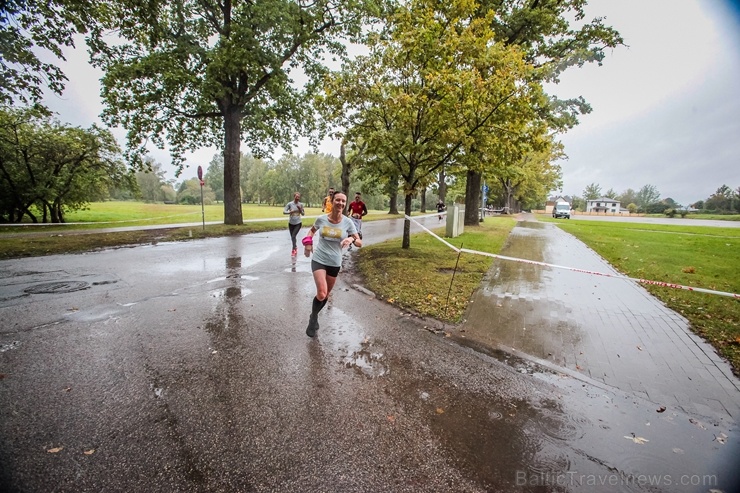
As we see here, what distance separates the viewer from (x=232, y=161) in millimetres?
17297

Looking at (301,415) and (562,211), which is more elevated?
(562,211)

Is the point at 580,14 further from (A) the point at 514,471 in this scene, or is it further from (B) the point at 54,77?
(B) the point at 54,77

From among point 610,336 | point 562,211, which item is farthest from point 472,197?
point 562,211

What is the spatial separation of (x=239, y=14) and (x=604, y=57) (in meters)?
17.8

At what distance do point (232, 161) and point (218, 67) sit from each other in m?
4.68

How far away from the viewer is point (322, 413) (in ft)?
9.47

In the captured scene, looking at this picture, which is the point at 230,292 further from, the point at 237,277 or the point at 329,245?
the point at 329,245

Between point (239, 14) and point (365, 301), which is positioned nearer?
point (365, 301)

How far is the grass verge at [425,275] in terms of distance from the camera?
19.5 ft

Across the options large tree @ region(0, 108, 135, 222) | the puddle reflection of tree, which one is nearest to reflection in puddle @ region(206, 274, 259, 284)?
Answer: the puddle reflection of tree

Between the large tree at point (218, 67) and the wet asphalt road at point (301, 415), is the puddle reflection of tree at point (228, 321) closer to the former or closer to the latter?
the wet asphalt road at point (301, 415)

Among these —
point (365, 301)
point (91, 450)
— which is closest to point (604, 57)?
point (365, 301)

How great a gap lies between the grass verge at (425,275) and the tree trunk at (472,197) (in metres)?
7.72

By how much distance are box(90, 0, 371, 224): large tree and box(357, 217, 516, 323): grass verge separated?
1046 cm
